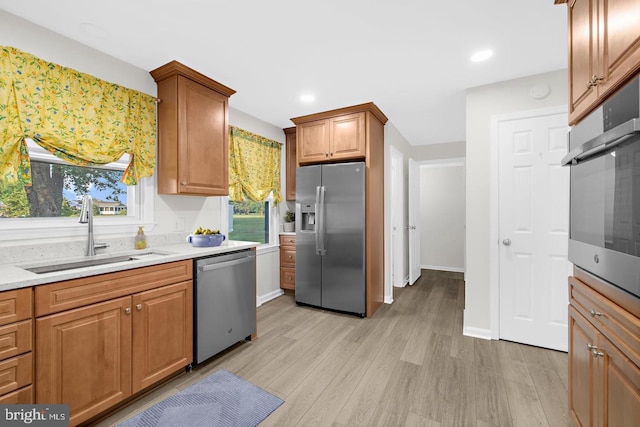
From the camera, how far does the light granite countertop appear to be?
1403mm

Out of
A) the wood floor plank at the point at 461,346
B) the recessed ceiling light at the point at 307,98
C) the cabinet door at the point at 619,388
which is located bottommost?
the wood floor plank at the point at 461,346

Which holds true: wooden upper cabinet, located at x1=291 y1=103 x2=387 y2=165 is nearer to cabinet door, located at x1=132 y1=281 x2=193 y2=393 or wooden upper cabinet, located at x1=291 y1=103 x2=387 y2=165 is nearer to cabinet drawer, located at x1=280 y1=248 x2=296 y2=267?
cabinet drawer, located at x1=280 y1=248 x2=296 y2=267

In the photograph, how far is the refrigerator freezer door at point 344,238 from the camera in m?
3.35

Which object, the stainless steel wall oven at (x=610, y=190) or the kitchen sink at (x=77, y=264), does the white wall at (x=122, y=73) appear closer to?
the kitchen sink at (x=77, y=264)

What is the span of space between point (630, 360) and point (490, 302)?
2.01 metres

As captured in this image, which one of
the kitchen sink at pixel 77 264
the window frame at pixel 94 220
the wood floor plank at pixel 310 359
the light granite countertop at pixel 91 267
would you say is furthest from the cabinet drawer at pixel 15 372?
the wood floor plank at pixel 310 359

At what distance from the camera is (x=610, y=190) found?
1076mm

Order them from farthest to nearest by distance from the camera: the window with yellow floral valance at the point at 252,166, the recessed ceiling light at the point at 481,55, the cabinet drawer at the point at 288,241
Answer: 1. the cabinet drawer at the point at 288,241
2. the window with yellow floral valance at the point at 252,166
3. the recessed ceiling light at the point at 481,55

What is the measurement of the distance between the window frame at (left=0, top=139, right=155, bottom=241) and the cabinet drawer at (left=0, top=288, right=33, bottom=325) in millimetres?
722

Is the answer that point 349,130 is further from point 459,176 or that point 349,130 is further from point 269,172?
point 459,176

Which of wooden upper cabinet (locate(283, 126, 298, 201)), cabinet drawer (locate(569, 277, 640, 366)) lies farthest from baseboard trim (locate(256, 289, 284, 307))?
cabinet drawer (locate(569, 277, 640, 366))

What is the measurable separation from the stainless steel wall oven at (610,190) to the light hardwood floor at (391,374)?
1185mm

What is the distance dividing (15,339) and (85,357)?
36 cm

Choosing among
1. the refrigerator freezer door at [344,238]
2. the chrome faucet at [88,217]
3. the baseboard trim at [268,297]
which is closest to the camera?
the chrome faucet at [88,217]
